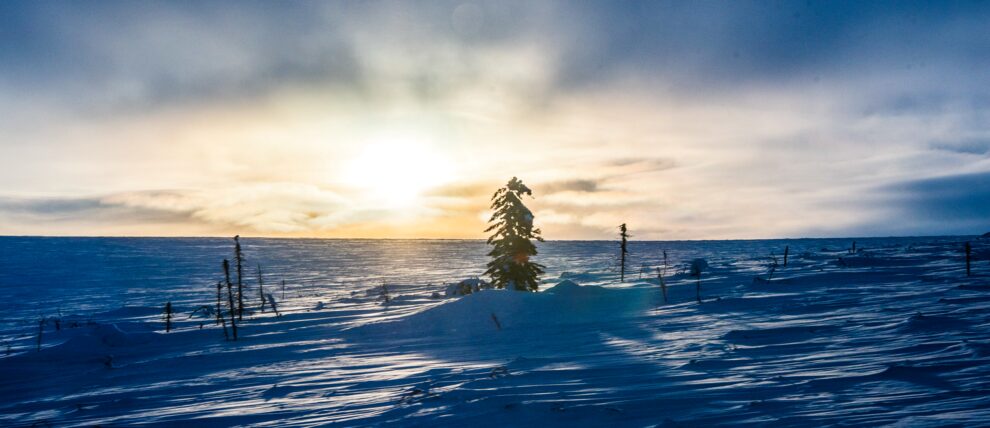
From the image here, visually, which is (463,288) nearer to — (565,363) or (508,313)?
(508,313)

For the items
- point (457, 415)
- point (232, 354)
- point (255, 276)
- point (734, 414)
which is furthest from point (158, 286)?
point (734, 414)

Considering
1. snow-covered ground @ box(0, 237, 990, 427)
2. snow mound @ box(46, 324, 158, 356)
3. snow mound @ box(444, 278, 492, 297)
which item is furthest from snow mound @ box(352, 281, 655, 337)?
snow mound @ box(444, 278, 492, 297)

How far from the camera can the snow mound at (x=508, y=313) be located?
72.4ft

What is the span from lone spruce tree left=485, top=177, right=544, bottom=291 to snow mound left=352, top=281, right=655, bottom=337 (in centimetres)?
847

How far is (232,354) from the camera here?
20.4 metres

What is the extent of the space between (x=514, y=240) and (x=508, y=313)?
12.6 metres

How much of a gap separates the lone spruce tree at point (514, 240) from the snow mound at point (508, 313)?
8472 millimetres

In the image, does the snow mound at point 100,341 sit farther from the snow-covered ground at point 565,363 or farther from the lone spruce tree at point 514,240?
the lone spruce tree at point 514,240

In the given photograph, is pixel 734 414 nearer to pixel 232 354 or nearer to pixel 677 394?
pixel 677 394

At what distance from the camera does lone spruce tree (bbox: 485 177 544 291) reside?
3550cm

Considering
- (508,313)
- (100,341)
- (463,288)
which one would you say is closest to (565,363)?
(508,313)

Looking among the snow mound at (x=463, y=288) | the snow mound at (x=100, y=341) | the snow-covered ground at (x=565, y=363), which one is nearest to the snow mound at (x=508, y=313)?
the snow-covered ground at (x=565, y=363)

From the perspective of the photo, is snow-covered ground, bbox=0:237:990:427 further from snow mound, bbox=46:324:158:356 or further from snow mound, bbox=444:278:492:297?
snow mound, bbox=444:278:492:297

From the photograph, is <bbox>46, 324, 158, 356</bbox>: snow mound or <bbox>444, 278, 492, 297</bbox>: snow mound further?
<bbox>444, 278, 492, 297</bbox>: snow mound
